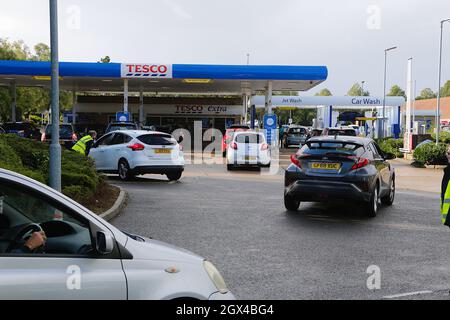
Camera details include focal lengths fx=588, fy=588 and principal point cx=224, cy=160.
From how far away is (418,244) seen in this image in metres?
8.73

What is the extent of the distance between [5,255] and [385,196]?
10697 mm

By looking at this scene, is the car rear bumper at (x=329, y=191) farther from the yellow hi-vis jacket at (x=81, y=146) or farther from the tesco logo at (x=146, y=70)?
the tesco logo at (x=146, y=70)

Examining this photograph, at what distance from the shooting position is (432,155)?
25469 millimetres

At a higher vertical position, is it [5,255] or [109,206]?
[5,255]

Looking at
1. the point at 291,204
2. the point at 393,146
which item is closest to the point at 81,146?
the point at 291,204

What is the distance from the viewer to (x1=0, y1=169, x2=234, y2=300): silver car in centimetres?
330

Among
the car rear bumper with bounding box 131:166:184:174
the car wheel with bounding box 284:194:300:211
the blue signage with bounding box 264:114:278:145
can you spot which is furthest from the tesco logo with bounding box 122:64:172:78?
the car wheel with bounding box 284:194:300:211

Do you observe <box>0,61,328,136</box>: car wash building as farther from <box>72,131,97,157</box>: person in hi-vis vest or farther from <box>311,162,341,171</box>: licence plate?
<box>311,162,341,171</box>: licence plate

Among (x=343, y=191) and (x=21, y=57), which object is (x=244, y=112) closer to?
(x=21, y=57)

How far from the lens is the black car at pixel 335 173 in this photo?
1056 cm

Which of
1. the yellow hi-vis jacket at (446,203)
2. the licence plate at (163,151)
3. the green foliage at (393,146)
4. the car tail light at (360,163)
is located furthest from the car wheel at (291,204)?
the green foliage at (393,146)

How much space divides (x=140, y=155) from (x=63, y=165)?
4245 mm

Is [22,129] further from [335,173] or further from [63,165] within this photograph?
[335,173]

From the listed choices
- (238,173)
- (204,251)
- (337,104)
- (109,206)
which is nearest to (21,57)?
(337,104)
